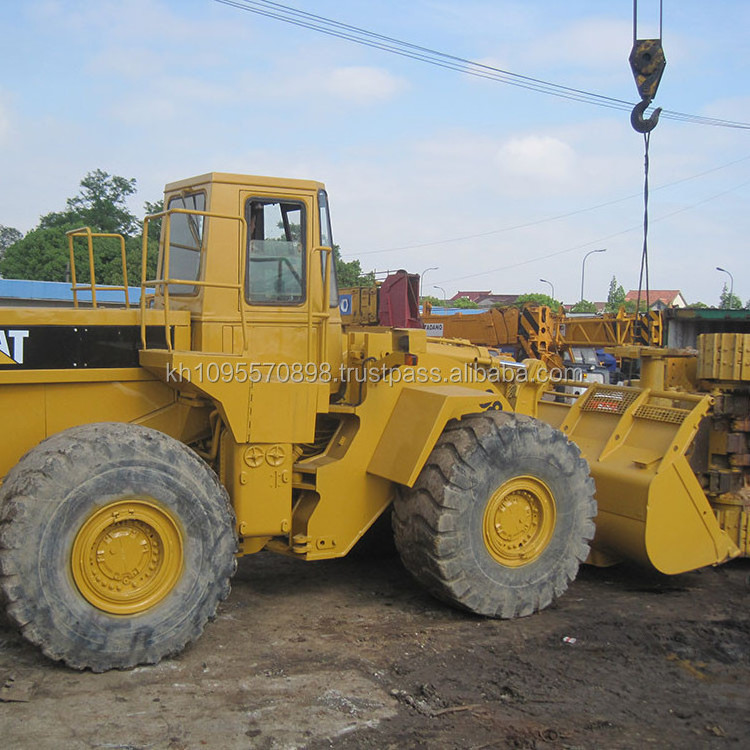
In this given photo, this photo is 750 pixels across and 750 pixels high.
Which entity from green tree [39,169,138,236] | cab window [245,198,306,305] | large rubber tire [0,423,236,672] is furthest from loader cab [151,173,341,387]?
green tree [39,169,138,236]

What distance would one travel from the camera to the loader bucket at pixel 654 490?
6.25 m

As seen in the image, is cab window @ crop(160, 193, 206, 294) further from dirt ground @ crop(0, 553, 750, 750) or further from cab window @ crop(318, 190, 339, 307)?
dirt ground @ crop(0, 553, 750, 750)

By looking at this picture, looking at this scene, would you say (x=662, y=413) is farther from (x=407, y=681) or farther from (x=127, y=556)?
(x=127, y=556)

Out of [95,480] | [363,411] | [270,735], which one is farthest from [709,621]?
[95,480]

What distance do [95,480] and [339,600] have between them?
225 centimetres

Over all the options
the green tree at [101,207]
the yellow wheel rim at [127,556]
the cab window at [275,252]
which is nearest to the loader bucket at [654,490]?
the cab window at [275,252]

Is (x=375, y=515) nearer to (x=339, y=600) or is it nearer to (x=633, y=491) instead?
(x=339, y=600)

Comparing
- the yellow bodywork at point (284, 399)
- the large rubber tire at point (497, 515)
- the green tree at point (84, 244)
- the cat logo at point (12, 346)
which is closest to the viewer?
the cat logo at point (12, 346)

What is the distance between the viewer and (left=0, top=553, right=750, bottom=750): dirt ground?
399 cm

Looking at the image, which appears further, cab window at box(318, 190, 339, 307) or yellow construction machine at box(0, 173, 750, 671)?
cab window at box(318, 190, 339, 307)

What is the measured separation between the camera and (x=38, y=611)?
4.32m

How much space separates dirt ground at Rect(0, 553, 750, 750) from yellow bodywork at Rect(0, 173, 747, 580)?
495mm

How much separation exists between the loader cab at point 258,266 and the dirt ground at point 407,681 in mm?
1831

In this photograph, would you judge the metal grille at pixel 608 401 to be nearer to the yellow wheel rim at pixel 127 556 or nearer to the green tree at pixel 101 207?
the yellow wheel rim at pixel 127 556
